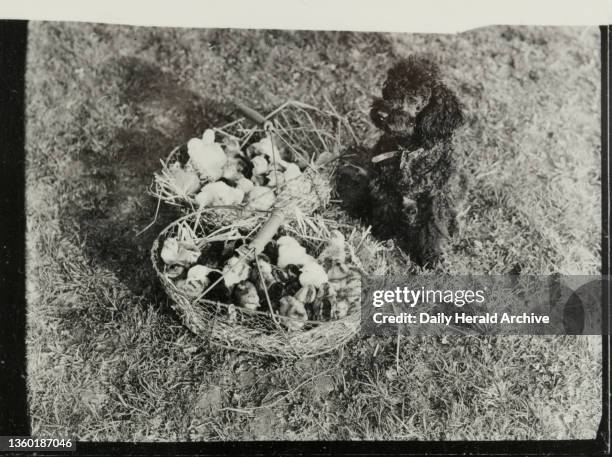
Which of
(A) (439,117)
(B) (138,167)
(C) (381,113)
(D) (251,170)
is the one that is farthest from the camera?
(B) (138,167)

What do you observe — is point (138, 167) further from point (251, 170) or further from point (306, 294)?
point (306, 294)

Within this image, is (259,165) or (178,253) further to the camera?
(259,165)

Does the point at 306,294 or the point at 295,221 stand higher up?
the point at 295,221

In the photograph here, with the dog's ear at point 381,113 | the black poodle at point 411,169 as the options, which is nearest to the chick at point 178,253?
the black poodle at point 411,169

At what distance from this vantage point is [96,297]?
1.52 meters

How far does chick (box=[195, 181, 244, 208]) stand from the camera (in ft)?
4.74

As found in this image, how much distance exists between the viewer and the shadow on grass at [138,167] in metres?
1.56

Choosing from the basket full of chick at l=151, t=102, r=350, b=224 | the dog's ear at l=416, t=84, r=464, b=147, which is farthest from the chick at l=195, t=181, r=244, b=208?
the dog's ear at l=416, t=84, r=464, b=147

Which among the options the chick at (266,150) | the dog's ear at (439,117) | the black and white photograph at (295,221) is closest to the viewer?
the dog's ear at (439,117)

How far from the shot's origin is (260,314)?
1.35m

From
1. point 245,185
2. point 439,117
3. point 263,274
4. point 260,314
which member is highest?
point 439,117

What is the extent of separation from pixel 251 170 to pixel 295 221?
8.1 inches

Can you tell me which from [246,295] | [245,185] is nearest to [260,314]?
[246,295]

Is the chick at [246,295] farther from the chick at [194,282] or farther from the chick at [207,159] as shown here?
the chick at [207,159]
